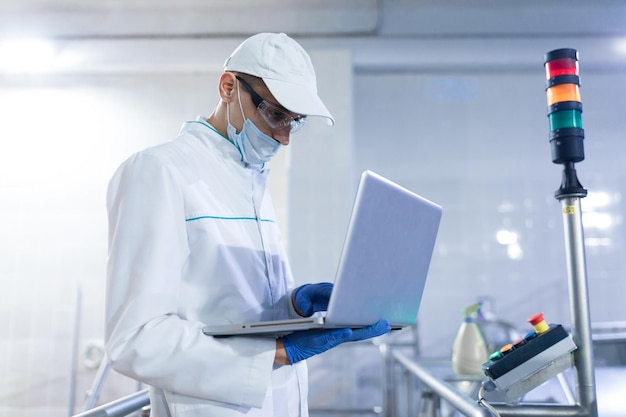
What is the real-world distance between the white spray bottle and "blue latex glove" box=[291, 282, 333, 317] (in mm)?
597

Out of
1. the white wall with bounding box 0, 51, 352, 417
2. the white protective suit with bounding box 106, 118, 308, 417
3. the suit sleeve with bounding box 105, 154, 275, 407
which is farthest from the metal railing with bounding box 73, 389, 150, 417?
the white wall with bounding box 0, 51, 352, 417

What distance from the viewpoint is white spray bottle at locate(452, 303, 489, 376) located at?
59.2 inches

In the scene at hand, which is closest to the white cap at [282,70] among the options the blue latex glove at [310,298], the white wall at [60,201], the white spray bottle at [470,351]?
the blue latex glove at [310,298]

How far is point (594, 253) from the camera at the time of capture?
10.5 feet

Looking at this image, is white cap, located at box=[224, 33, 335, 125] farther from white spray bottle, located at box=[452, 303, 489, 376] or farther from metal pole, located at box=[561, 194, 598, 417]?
white spray bottle, located at box=[452, 303, 489, 376]

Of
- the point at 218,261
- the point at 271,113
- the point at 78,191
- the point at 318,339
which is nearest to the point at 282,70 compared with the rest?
the point at 271,113

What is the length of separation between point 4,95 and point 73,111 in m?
0.45

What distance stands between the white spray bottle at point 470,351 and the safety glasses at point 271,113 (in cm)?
87

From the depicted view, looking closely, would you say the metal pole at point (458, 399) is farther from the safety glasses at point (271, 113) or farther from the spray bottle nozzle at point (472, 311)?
the safety glasses at point (271, 113)

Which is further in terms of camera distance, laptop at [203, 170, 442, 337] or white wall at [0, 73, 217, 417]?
white wall at [0, 73, 217, 417]

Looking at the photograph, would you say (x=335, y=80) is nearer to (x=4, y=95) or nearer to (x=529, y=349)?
(x=4, y=95)

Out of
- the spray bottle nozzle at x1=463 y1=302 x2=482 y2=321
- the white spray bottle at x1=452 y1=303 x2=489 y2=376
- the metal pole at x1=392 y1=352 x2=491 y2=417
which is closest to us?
the metal pole at x1=392 y1=352 x2=491 y2=417

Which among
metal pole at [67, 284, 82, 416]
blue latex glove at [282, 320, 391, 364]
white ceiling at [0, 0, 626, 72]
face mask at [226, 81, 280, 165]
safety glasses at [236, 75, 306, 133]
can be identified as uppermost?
white ceiling at [0, 0, 626, 72]

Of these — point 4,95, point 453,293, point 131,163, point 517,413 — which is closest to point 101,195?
point 4,95
